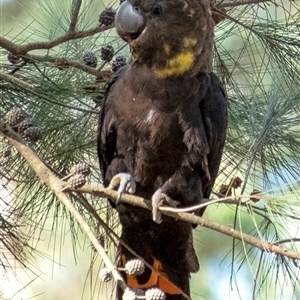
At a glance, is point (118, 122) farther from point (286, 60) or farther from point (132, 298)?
point (132, 298)

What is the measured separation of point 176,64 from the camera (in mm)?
1294

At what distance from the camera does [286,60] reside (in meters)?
1.46

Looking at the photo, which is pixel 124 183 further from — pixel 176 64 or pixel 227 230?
pixel 227 230

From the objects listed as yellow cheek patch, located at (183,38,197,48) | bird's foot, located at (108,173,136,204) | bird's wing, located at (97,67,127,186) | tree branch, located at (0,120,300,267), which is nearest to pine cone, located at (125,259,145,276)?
tree branch, located at (0,120,300,267)

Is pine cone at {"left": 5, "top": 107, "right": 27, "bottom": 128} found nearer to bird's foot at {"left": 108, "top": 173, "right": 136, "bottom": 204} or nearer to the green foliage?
the green foliage

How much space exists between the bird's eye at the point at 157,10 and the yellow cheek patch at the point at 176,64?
91mm

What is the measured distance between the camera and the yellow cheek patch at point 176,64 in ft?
4.23

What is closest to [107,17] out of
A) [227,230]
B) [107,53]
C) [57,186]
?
[107,53]

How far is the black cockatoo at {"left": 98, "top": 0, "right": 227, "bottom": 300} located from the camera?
126 cm

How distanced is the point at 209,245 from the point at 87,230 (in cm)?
142

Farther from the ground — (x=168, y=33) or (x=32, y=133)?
(x=168, y=33)

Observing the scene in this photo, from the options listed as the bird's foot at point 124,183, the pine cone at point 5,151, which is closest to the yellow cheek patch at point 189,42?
the bird's foot at point 124,183

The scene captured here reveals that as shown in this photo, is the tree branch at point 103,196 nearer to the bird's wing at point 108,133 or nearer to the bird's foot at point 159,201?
the bird's foot at point 159,201

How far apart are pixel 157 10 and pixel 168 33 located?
0.05m
